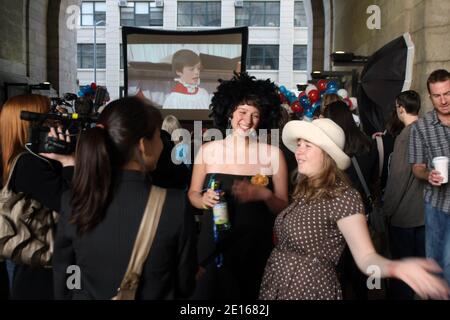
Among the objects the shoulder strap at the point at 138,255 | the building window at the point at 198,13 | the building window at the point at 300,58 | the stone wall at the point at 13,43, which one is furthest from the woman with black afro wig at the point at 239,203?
the building window at the point at 198,13

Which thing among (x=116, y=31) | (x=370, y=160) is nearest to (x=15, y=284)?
(x=370, y=160)

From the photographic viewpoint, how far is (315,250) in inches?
101

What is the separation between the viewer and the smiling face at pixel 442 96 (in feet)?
12.5

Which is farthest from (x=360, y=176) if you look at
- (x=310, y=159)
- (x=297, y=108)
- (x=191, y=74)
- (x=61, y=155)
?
(x=191, y=74)

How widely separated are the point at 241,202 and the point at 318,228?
2.61ft

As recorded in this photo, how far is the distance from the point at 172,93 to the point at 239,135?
9.69m

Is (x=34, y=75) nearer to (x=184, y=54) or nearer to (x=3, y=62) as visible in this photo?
(x=3, y=62)

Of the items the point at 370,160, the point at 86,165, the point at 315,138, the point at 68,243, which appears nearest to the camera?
the point at 86,165

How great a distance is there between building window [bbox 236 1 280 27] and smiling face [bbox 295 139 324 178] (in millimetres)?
41912

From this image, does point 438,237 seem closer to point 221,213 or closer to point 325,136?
point 325,136

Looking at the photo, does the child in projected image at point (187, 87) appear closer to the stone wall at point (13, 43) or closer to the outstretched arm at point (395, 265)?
the stone wall at point (13, 43)
